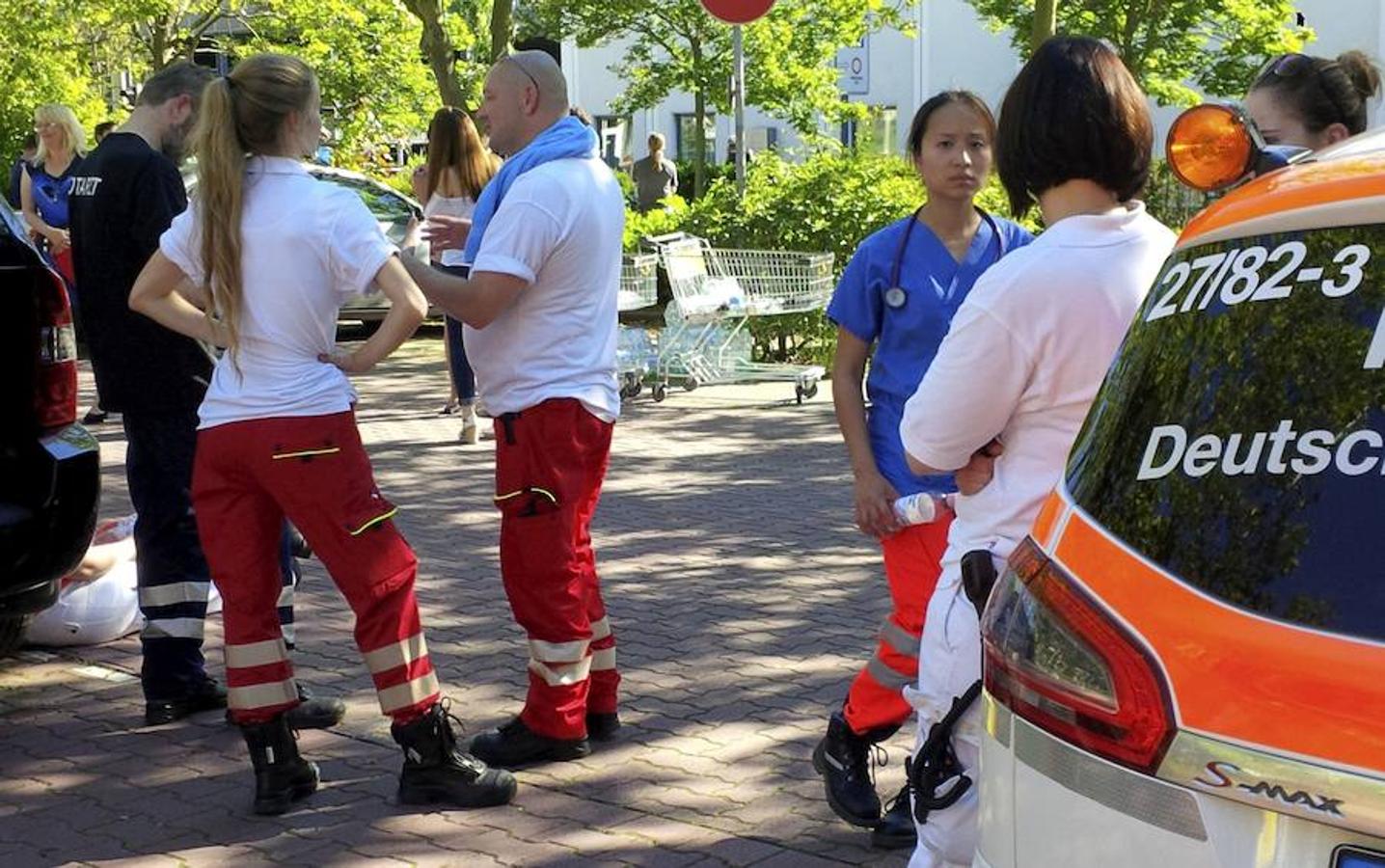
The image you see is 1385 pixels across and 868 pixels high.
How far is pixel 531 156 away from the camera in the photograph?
523cm

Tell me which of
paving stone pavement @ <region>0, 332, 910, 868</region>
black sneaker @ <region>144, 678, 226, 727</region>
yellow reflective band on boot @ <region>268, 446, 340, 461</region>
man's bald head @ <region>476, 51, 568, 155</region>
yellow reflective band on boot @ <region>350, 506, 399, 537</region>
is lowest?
paving stone pavement @ <region>0, 332, 910, 868</region>

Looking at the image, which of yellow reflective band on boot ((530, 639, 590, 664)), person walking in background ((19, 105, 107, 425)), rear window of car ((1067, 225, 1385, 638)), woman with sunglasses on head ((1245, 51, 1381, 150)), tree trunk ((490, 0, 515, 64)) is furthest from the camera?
tree trunk ((490, 0, 515, 64))

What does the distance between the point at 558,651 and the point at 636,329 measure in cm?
830

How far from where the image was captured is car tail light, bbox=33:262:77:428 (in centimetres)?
557

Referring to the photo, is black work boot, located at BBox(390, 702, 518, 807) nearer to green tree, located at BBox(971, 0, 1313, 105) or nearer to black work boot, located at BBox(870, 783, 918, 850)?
black work boot, located at BBox(870, 783, 918, 850)

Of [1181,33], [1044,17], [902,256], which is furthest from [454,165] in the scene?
[1181,33]

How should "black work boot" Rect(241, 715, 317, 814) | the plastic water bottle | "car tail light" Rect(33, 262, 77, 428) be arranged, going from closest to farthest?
the plastic water bottle → "black work boot" Rect(241, 715, 317, 814) → "car tail light" Rect(33, 262, 77, 428)

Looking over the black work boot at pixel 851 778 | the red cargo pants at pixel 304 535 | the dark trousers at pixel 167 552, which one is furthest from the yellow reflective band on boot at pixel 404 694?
the black work boot at pixel 851 778

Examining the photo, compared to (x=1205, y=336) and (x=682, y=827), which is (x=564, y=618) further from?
(x=1205, y=336)

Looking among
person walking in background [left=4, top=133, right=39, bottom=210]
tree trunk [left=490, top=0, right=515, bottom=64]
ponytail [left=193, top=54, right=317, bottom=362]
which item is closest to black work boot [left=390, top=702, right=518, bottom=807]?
ponytail [left=193, top=54, right=317, bottom=362]

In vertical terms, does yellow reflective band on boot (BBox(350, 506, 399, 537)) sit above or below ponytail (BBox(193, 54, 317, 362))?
below

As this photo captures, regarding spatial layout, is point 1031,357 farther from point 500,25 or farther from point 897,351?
point 500,25

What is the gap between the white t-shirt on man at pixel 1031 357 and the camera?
338 cm

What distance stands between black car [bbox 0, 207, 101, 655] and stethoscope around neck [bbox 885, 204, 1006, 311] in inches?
102
